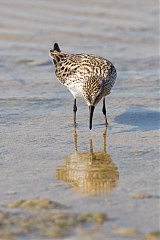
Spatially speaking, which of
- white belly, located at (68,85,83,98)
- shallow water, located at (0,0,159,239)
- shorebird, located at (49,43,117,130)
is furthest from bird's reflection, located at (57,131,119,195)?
white belly, located at (68,85,83,98)

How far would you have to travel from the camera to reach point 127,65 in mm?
11000

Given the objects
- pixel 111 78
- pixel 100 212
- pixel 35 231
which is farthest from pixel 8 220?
pixel 111 78

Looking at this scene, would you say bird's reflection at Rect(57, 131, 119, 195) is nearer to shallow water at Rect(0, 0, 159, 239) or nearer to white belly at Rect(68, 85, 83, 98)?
shallow water at Rect(0, 0, 159, 239)

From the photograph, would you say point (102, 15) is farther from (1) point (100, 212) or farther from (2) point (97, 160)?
(1) point (100, 212)

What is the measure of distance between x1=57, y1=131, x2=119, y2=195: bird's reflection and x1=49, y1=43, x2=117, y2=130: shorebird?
2.91 feet

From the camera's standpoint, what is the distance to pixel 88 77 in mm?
8320

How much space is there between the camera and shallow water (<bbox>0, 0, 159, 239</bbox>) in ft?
19.1

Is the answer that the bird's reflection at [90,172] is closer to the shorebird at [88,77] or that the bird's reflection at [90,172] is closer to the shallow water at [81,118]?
the shallow water at [81,118]

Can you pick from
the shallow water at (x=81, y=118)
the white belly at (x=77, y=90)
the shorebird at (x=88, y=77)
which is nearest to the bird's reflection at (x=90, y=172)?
→ the shallow water at (x=81, y=118)

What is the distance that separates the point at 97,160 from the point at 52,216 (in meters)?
1.65

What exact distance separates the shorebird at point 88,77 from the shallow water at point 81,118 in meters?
0.34

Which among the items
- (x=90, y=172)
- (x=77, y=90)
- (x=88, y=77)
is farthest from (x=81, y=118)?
(x=90, y=172)

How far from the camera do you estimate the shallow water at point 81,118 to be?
19.1ft

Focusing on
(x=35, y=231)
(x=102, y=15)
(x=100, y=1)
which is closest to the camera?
(x=35, y=231)
